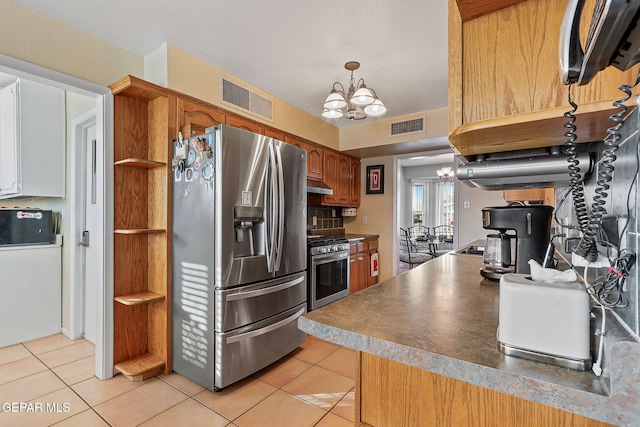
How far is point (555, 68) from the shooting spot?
2.46ft

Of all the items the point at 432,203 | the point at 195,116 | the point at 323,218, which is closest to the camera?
the point at 195,116

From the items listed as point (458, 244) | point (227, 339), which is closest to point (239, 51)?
point (227, 339)

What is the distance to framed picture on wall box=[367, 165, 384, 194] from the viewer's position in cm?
480

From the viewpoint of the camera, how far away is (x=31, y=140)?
2902 millimetres

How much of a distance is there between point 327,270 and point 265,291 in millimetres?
1175

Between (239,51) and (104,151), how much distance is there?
4.15ft

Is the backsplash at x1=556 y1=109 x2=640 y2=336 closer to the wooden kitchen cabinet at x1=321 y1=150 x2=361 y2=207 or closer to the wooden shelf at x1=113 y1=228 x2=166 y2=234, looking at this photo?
the wooden shelf at x1=113 y1=228 x2=166 y2=234

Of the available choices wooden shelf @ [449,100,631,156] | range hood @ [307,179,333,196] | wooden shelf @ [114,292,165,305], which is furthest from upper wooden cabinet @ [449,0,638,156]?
range hood @ [307,179,333,196]

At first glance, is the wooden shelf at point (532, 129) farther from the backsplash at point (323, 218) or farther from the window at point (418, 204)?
the window at point (418, 204)

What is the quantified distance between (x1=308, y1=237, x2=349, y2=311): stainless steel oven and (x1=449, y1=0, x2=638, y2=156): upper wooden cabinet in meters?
2.43

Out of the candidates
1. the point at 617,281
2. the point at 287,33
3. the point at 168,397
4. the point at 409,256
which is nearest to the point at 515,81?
the point at 617,281

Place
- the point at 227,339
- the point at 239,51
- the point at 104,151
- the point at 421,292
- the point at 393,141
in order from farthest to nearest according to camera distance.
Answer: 1. the point at 393,141
2. the point at 239,51
3. the point at 104,151
4. the point at 227,339
5. the point at 421,292

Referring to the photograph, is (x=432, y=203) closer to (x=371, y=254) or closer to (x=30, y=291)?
(x=371, y=254)

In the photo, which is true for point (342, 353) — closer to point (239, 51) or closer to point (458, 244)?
point (458, 244)
